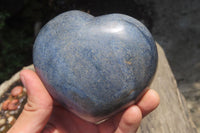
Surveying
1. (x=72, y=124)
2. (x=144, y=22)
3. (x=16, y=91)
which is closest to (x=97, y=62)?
(x=72, y=124)

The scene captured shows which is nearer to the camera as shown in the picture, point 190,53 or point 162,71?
point 162,71

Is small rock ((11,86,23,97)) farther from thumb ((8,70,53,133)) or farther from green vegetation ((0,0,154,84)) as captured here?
green vegetation ((0,0,154,84))

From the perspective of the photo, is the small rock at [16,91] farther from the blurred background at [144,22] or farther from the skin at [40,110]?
the blurred background at [144,22]

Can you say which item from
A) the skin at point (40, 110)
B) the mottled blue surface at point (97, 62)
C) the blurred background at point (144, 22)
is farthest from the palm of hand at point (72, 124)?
the blurred background at point (144, 22)

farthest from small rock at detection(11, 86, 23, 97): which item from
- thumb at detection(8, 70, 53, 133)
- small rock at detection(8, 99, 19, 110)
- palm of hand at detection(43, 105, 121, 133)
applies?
thumb at detection(8, 70, 53, 133)

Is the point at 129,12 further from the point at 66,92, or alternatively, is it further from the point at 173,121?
the point at 66,92

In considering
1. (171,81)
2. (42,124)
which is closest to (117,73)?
(42,124)
